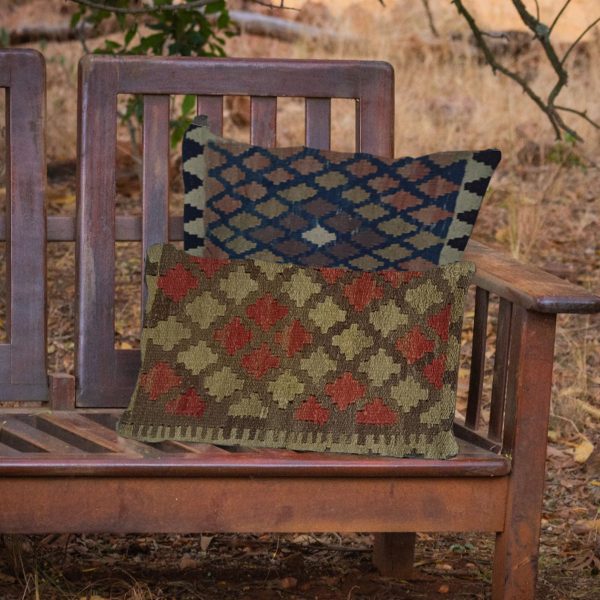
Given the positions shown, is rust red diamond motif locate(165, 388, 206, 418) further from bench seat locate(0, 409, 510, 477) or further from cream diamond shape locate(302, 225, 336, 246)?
cream diamond shape locate(302, 225, 336, 246)

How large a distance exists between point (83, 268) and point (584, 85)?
649cm

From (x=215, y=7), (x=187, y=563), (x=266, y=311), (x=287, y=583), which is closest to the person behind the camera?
(x=266, y=311)

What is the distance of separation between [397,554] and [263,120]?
1.07 metres

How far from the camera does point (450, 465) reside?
223 centimetres

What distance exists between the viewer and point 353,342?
7.70ft

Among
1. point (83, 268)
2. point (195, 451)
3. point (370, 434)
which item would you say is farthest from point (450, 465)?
point (83, 268)

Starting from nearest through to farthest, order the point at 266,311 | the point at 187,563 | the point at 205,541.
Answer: the point at 266,311, the point at 187,563, the point at 205,541

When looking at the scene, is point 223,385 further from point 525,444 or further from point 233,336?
point 525,444

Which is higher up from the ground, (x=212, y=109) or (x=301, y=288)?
(x=212, y=109)

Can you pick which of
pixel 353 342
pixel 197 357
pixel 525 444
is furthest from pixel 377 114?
pixel 525 444

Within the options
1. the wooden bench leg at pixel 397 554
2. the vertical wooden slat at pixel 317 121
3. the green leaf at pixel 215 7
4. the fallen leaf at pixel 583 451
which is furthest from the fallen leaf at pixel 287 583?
the green leaf at pixel 215 7

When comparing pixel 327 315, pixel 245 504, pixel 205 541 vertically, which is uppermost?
pixel 327 315

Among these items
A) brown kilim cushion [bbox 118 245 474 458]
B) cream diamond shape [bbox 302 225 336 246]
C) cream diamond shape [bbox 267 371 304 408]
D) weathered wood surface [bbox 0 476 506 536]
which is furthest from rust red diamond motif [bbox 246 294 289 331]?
weathered wood surface [bbox 0 476 506 536]

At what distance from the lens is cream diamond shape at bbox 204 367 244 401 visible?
7.74ft
